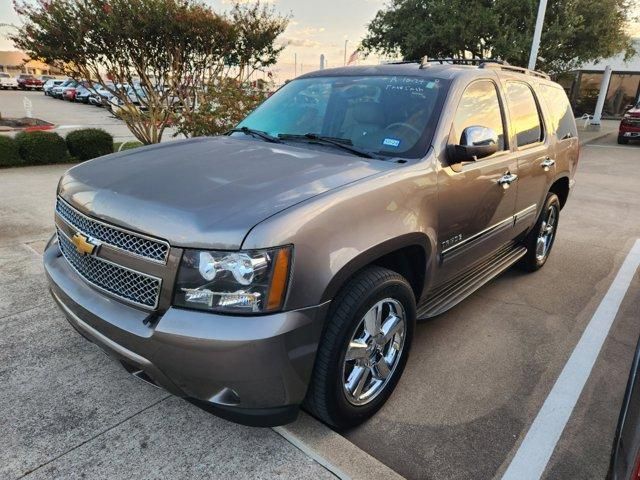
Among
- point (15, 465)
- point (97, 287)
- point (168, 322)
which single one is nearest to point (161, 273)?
point (168, 322)

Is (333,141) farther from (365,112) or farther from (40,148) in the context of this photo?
(40,148)

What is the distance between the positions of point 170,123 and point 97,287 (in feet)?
27.3

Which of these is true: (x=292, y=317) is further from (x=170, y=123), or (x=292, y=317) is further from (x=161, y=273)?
(x=170, y=123)

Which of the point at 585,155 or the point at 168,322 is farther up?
the point at 168,322

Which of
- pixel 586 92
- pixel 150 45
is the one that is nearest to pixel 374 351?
pixel 150 45

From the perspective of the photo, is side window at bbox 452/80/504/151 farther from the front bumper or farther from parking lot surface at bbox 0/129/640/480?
the front bumper

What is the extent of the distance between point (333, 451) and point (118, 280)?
132 cm

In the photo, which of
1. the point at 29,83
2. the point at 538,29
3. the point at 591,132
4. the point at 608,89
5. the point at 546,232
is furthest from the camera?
the point at 29,83

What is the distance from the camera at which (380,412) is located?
2713mm

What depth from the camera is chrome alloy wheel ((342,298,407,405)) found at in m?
2.42

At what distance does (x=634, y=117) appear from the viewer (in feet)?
55.8

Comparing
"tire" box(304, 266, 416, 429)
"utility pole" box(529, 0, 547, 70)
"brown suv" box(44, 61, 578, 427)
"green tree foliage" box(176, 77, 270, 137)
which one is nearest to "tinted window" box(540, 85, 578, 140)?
"brown suv" box(44, 61, 578, 427)

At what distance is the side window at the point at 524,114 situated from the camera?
12.2 ft

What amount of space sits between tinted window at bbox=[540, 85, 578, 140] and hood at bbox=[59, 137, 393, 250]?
267 cm
